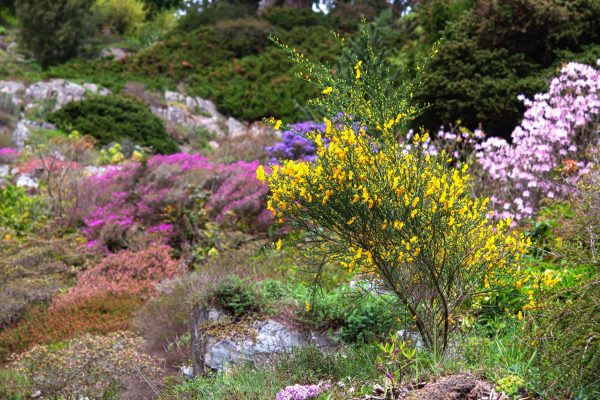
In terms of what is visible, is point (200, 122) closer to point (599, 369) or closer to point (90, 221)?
point (90, 221)

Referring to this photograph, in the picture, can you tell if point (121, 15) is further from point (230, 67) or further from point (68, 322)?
point (68, 322)

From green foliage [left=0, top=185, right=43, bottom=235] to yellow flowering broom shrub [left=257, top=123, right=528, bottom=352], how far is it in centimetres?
722

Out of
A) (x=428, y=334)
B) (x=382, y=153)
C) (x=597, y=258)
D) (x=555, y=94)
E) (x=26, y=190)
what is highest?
(x=555, y=94)

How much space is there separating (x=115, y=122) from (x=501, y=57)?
925 cm

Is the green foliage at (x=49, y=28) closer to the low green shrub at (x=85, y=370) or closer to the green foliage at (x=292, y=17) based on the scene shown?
the green foliage at (x=292, y=17)

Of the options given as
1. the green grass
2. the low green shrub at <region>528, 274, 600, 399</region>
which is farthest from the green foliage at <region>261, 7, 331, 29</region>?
the low green shrub at <region>528, 274, 600, 399</region>

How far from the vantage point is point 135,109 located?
16453 millimetres

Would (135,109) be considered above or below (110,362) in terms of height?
above

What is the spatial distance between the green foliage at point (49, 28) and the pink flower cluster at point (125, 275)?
54.9 feet

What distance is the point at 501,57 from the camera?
1022 cm

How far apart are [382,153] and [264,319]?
1.99 m

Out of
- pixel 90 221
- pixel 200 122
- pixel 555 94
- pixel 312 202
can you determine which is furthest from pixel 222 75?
pixel 312 202

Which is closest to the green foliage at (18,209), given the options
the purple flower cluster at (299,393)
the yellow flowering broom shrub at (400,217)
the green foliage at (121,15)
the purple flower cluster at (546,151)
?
the purple flower cluster at (546,151)

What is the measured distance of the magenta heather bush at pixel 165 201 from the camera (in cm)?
935
